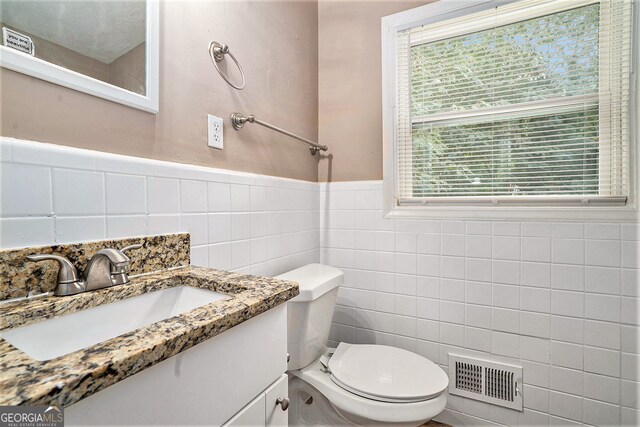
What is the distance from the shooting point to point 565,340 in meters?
1.27

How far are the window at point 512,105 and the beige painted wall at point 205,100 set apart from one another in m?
0.49

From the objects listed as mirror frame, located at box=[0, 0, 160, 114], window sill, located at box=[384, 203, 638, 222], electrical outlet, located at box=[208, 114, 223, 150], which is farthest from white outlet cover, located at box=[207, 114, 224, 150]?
window sill, located at box=[384, 203, 638, 222]

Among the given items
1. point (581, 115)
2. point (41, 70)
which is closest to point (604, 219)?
point (581, 115)

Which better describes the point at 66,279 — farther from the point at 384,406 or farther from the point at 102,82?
the point at 384,406

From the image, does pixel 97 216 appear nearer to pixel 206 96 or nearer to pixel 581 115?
pixel 206 96

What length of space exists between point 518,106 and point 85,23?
1630 mm

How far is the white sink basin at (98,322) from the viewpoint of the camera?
546mm

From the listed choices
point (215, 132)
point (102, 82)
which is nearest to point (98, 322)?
point (102, 82)

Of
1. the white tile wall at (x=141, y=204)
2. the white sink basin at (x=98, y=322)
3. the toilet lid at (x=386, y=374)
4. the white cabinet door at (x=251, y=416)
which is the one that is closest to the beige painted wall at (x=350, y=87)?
the white tile wall at (x=141, y=204)

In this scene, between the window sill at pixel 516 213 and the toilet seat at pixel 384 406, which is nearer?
the toilet seat at pixel 384 406

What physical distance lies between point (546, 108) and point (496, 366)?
1190 millimetres

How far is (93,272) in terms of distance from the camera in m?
0.68

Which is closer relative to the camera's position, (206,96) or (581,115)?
(206,96)

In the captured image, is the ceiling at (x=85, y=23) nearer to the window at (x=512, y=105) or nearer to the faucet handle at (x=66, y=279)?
the faucet handle at (x=66, y=279)
